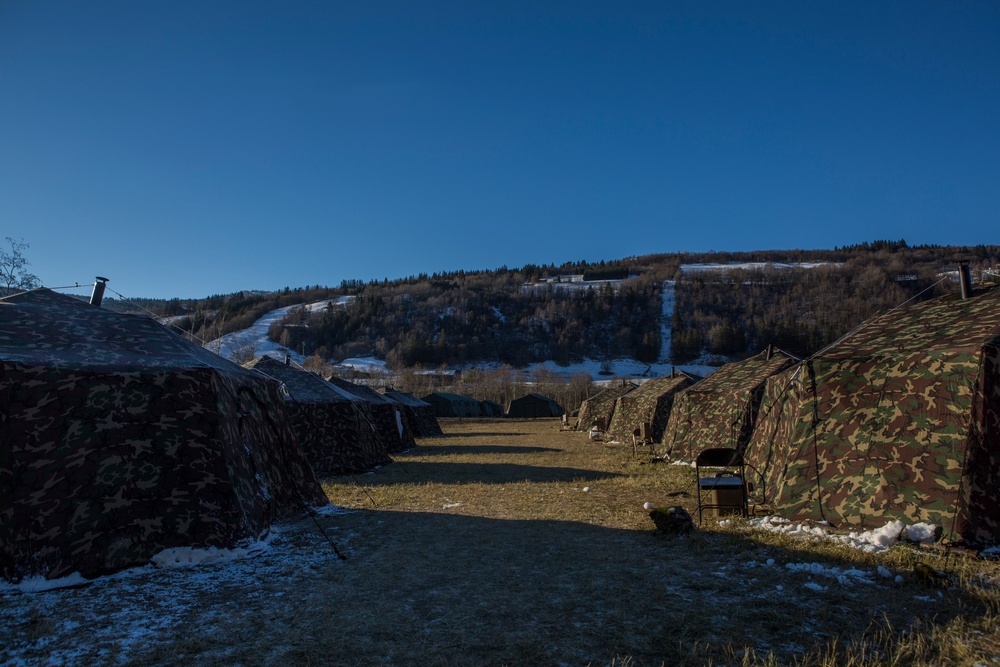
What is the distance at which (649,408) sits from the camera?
2417 centimetres

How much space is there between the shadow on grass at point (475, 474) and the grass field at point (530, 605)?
568cm

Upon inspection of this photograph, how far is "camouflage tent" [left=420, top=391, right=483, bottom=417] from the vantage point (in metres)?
61.4

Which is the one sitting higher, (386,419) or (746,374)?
(746,374)

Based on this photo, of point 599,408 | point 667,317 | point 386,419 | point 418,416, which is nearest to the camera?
point 386,419

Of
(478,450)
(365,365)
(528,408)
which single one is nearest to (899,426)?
(478,450)

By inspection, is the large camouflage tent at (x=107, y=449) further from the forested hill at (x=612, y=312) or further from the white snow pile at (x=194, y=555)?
the forested hill at (x=612, y=312)


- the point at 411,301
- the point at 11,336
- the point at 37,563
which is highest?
the point at 411,301

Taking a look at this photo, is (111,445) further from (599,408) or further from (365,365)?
(365,365)

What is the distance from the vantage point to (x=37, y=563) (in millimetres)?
6078

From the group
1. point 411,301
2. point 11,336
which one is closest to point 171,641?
point 11,336

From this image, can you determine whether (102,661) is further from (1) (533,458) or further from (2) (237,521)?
(1) (533,458)

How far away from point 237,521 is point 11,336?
12.6 feet

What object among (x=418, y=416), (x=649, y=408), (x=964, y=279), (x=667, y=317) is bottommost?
(x=418, y=416)

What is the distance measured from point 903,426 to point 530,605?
18.6 feet
